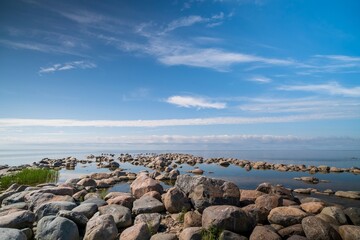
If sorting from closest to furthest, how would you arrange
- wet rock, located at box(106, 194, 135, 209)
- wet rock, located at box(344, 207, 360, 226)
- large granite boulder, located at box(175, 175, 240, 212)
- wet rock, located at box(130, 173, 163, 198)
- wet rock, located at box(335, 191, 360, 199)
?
wet rock, located at box(344, 207, 360, 226), large granite boulder, located at box(175, 175, 240, 212), wet rock, located at box(106, 194, 135, 209), wet rock, located at box(130, 173, 163, 198), wet rock, located at box(335, 191, 360, 199)

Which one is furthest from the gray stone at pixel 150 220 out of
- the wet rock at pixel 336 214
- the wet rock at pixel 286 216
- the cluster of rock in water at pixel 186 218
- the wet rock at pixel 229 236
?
the wet rock at pixel 336 214

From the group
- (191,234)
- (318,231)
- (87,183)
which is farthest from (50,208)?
(318,231)

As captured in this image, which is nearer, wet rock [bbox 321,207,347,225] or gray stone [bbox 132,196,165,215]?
wet rock [bbox 321,207,347,225]

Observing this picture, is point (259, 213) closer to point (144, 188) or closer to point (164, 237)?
point (164, 237)

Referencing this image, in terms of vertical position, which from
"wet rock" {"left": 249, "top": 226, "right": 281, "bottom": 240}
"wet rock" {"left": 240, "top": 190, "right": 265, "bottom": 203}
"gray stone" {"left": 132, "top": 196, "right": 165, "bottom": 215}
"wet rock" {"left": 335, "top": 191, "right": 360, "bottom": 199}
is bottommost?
"wet rock" {"left": 335, "top": 191, "right": 360, "bottom": 199}

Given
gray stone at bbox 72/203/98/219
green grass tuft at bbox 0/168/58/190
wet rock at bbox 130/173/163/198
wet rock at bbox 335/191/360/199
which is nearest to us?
gray stone at bbox 72/203/98/219

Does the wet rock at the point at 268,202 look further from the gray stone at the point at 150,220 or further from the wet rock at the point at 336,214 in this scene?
the gray stone at the point at 150,220

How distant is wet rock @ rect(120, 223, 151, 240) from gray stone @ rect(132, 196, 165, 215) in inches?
88.7

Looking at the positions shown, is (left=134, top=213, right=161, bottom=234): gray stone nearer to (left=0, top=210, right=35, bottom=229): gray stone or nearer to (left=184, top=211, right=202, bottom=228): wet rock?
(left=184, top=211, right=202, bottom=228): wet rock

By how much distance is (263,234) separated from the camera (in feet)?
28.6

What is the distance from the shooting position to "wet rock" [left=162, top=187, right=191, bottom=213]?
1171cm

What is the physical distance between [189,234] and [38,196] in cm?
851

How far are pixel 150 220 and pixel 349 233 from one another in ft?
23.0

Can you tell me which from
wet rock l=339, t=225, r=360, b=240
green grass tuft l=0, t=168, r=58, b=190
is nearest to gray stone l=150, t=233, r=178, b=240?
wet rock l=339, t=225, r=360, b=240
